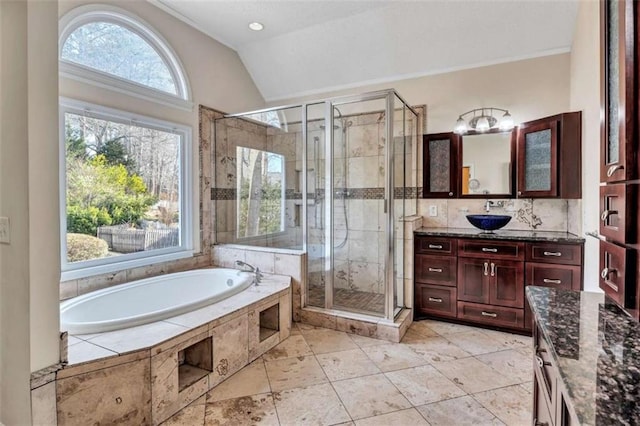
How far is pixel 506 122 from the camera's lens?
11.1 feet

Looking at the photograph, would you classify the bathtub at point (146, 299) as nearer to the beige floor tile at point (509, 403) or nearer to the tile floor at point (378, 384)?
the tile floor at point (378, 384)

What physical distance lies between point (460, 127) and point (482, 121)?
0.72 feet

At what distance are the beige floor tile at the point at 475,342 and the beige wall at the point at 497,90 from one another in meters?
2.17

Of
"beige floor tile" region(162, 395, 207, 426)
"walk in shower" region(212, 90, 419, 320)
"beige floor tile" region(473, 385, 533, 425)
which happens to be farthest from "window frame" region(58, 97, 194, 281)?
"beige floor tile" region(473, 385, 533, 425)

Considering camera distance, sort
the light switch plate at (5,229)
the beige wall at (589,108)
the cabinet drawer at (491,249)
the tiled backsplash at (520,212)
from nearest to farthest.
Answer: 1. the light switch plate at (5,229)
2. the beige wall at (589,108)
3. the cabinet drawer at (491,249)
4. the tiled backsplash at (520,212)

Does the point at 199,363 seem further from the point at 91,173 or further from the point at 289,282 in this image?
the point at 91,173

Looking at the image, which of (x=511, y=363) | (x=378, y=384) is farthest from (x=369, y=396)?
(x=511, y=363)

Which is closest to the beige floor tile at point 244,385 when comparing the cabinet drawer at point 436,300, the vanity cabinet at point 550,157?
the cabinet drawer at point 436,300

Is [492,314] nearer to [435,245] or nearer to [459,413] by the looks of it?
[435,245]

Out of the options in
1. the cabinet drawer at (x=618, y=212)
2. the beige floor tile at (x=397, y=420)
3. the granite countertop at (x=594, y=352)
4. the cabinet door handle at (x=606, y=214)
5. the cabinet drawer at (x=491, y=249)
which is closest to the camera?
the granite countertop at (x=594, y=352)

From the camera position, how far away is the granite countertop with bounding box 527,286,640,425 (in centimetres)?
65

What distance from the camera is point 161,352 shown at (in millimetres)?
1867

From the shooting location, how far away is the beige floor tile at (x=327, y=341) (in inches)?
108

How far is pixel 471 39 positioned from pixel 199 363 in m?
3.86
